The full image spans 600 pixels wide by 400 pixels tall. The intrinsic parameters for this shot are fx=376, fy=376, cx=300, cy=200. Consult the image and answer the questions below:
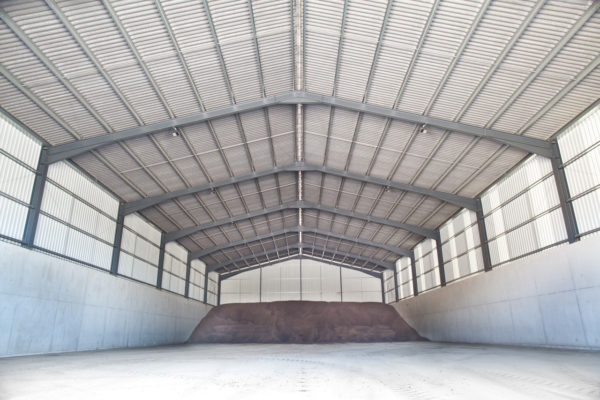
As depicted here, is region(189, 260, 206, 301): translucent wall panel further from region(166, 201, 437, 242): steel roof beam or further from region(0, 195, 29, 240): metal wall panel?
region(0, 195, 29, 240): metal wall panel

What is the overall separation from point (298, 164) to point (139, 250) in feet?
51.2

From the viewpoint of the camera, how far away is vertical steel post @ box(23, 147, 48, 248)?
64.8ft

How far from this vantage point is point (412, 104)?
21.4 metres

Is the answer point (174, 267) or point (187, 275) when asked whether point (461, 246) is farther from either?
point (187, 275)

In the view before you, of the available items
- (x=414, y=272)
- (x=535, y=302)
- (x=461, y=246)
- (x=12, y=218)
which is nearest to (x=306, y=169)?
(x=461, y=246)

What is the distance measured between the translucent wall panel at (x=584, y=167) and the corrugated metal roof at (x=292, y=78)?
2.86 feet

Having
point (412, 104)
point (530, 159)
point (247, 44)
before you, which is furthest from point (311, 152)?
point (530, 159)

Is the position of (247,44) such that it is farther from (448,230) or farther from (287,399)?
(448,230)

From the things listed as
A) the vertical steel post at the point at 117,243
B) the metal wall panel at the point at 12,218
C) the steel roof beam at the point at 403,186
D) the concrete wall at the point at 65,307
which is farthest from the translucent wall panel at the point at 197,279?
the metal wall panel at the point at 12,218

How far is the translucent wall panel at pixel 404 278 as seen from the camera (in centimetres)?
4592

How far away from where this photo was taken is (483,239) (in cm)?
2916

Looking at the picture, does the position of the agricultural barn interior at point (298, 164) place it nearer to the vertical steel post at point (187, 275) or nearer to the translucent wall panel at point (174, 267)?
the translucent wall panel at point (174, 267)

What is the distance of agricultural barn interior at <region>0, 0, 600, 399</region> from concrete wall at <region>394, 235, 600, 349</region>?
0.13 m

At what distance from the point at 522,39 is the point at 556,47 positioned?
155 centimetres
